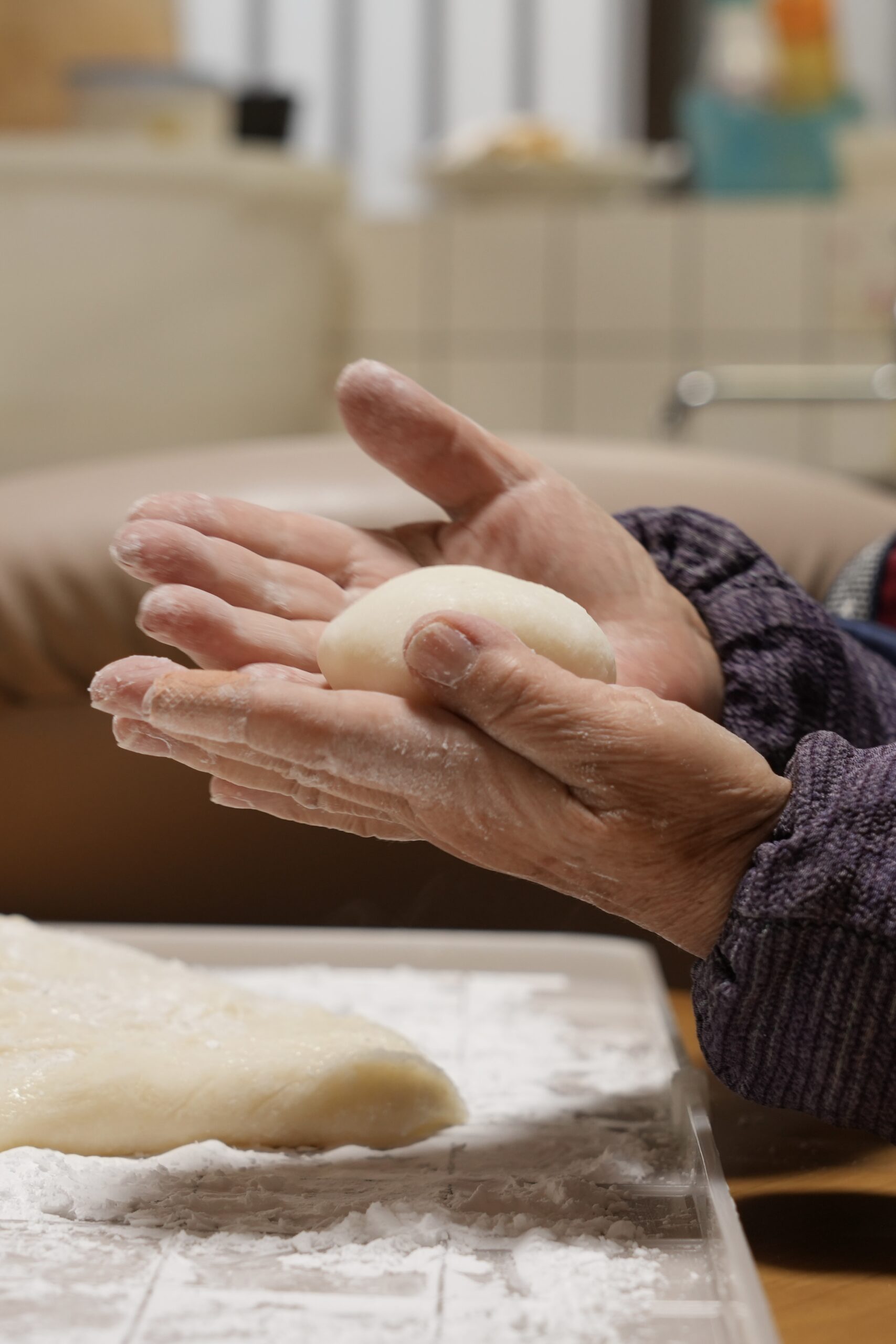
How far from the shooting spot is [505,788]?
0.63 metres

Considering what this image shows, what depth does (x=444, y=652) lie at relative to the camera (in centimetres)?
61

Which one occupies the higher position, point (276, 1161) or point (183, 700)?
point (183, 700)

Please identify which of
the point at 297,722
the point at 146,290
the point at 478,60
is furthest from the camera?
the point at 478,60

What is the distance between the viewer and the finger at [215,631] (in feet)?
2.31

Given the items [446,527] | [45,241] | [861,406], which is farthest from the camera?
[861,406]

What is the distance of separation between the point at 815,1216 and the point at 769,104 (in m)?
2.49

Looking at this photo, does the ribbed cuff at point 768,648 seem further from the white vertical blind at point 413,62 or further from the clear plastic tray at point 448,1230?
the white vertical blind at point 413,62

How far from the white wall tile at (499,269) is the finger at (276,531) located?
192 cm

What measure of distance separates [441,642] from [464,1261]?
27 cm

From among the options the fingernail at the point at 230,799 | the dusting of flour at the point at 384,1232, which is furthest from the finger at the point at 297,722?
the dusting of flour at the point at 384,1232

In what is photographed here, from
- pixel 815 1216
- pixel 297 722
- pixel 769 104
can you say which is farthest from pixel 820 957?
pixel 769 104

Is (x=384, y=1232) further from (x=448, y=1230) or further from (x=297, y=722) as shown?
(x=297, y=722)

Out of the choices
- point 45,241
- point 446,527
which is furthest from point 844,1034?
point 45,241

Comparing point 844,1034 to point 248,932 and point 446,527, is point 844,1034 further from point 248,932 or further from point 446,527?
point 248,932
